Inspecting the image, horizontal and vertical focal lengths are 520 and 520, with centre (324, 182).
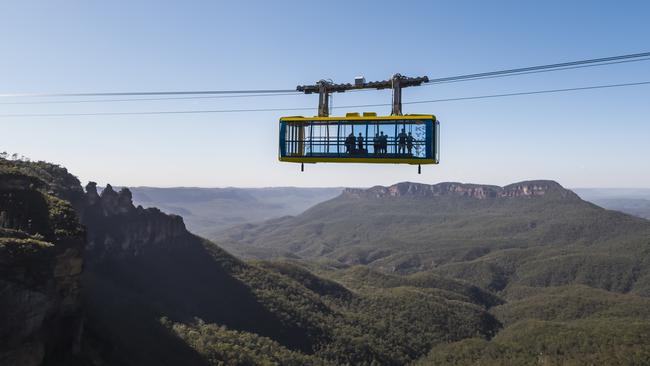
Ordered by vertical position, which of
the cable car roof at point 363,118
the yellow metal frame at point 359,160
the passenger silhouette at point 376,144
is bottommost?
the yellow metal frame at point 359,160

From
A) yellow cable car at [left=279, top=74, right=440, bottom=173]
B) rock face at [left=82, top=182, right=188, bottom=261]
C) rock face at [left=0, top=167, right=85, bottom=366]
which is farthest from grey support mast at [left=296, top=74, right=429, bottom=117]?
rock face at [left=82, top=182, right=188, bottom=261]

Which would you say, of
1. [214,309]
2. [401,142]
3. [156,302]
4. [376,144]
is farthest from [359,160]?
[214,309]

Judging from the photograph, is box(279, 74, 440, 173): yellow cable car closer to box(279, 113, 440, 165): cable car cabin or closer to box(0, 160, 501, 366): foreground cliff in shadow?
box(279, 113, 440, 165): cable car cabin

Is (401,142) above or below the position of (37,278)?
above

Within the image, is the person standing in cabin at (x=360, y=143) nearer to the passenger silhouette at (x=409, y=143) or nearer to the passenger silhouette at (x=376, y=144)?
the passenger silhouette at (x=376, y=144)

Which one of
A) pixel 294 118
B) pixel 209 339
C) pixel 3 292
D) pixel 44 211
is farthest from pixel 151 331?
pixel 294 118

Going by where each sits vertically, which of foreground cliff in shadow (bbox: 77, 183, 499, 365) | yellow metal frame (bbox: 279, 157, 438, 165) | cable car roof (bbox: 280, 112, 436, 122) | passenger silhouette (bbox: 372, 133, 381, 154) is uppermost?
cable car roof (bbox: 280, 112, 436, 122)

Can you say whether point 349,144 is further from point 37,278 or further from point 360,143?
point 37,278

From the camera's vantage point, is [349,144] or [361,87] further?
[349,144]

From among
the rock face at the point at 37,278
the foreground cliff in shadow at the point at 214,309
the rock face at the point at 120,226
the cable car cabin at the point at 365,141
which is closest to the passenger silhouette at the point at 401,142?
the cable car cabin at the point at 365,141
